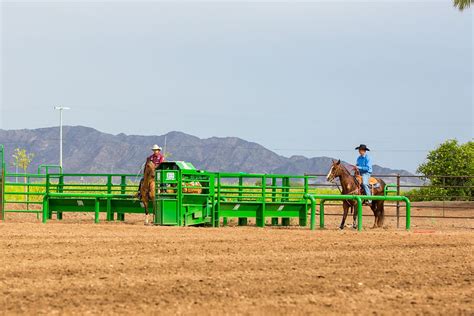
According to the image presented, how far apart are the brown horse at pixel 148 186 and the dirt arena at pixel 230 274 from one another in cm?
434

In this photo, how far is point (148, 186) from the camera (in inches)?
920

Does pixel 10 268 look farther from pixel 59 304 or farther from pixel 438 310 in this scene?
pixel 438 310

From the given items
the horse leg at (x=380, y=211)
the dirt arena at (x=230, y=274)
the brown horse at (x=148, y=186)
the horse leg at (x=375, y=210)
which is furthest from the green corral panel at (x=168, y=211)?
the horse leg at (x=380, y=211)

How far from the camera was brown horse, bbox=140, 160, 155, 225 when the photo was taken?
76.1 ft

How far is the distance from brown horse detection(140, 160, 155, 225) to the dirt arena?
434 centimetres

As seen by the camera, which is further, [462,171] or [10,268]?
[462,171]

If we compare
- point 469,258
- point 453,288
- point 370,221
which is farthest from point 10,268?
point 370,221

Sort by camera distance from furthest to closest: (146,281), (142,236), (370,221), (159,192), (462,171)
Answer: (462,171) < (370,221) < (159,192) < (142,236) < (146,281)

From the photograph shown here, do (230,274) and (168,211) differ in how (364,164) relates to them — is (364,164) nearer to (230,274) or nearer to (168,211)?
(168,211)

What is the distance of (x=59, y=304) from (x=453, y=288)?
4.59m

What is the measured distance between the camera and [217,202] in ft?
77.5

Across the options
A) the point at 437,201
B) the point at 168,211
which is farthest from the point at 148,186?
the point at 437,201

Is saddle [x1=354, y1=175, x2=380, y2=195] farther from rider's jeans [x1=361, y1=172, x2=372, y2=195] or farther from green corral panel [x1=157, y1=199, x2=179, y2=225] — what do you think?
green corral panel [x1=157, y1=199, x2=179, y2=225]

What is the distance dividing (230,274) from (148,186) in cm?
1151
